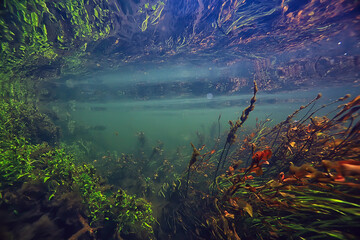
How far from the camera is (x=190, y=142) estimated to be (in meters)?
2.78

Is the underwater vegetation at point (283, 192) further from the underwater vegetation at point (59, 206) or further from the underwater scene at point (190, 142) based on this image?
the underwater vegetation at point (59, 206)

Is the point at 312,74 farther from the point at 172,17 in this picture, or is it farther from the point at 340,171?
the point at 340,171

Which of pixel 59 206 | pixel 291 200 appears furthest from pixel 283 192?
pixel 59 206

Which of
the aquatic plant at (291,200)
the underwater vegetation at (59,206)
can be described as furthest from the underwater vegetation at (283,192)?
the underwater vegetation at (59,206)

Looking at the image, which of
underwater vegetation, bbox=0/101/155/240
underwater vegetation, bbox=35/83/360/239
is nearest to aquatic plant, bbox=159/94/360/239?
underwater vegetation, bbox=35/83/360/239

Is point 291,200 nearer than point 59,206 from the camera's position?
Yes

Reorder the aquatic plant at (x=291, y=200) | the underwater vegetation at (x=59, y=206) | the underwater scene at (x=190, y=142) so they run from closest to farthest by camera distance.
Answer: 1. the aquatic plant at (x=291, y=200)
2. the underwater scene at (x=190, y=142)
3. the underwater vegetation at (x=59, y=206)

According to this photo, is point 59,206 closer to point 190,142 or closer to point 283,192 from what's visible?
point 190,142

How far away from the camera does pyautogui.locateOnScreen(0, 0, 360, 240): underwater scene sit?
274 cm

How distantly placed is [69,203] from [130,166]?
7203 millimetres

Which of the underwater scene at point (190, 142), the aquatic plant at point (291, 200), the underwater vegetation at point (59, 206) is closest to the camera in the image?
the aquatic plant at point (291, 200)

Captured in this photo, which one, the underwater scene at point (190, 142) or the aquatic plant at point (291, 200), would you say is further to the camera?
the underwater scene at point (190, 142)

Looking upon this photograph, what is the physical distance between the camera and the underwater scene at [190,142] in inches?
108

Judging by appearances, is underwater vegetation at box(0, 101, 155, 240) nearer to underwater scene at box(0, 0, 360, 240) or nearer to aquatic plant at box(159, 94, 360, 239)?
underwater scene at box(0, 0, 360, 240)
